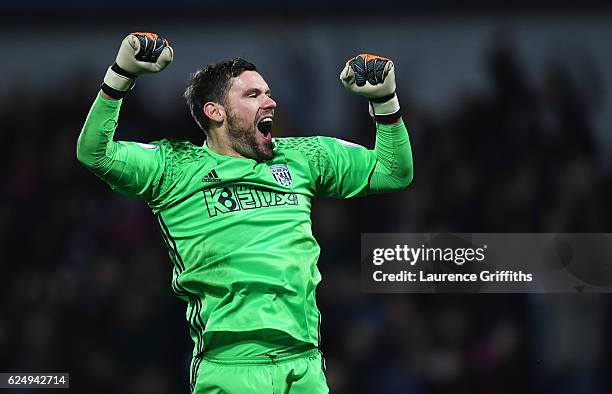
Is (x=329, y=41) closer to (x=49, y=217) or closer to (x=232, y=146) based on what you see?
(x=49, y=217)

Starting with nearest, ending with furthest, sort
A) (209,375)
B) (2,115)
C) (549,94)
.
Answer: (209,375)
(549,94)
(2,115)

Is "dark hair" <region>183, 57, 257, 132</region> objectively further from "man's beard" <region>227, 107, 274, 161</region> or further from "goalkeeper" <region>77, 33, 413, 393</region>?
"man's beard" <region>227, 107, 274, 161</region>

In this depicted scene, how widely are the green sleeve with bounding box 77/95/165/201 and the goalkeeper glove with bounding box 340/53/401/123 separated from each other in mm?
745

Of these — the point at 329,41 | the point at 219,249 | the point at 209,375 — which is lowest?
the point at 209,375

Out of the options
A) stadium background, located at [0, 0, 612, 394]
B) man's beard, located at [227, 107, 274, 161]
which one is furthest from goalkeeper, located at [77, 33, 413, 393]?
stadium background, located at [0, 0, 612, 394]

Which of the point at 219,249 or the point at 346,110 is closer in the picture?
the point at 219,249

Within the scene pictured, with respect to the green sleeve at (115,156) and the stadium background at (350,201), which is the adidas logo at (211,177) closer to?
the green sleeve at (115,156)

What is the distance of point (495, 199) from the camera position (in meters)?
6.14

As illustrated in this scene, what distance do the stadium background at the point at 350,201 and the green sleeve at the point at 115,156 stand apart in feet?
8.35

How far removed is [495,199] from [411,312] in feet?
2.94

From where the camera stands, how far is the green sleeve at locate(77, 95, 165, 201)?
3.30m

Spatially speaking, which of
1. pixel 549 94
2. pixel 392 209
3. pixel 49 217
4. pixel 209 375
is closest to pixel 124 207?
pixel 49 217

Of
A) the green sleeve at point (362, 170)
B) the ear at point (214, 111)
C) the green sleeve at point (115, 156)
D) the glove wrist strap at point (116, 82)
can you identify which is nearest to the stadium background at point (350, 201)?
the green sleeve at point (362, 170)

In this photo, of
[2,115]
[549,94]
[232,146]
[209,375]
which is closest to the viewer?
[209,375]
